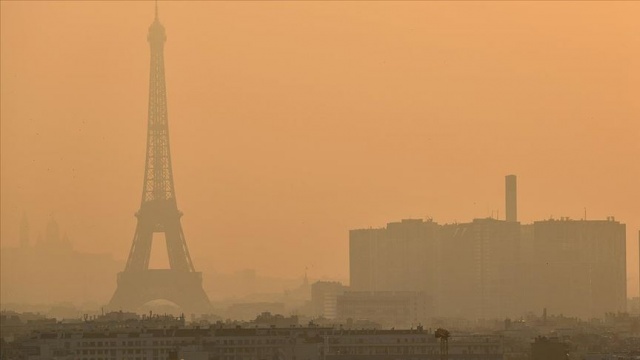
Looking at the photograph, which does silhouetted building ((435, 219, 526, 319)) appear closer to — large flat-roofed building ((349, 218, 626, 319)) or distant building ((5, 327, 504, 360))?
large flat-roofed building ((349, 218, 626, 319))

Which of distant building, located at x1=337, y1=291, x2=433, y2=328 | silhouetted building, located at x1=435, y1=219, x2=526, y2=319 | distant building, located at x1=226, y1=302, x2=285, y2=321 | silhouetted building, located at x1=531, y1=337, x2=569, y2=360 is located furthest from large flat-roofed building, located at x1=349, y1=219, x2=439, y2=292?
silhouetted building, located at x1=531, y1=337, x2=569, y2=360

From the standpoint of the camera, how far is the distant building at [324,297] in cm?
14612

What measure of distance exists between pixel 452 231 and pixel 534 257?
21.8 ft

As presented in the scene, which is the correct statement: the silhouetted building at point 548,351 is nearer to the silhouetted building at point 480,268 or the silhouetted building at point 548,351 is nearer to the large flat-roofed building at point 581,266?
the large flat-roofed building at point 581,266

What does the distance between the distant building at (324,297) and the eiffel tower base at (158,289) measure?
70.5 ft

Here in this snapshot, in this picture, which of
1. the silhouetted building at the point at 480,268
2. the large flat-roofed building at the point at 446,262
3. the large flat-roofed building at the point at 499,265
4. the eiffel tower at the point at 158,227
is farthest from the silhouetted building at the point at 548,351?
the silhouetted building at the point at 480,268

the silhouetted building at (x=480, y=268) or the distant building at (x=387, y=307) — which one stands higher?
the silhouetted building at (x=480, y=268)

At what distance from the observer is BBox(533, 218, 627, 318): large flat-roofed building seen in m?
158

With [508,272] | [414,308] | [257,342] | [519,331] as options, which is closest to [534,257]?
[508,272]

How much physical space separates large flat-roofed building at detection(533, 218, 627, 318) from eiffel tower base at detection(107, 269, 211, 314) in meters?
39.7

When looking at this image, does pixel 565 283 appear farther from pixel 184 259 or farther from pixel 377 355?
pixel 377 355

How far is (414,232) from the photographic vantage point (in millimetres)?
170000

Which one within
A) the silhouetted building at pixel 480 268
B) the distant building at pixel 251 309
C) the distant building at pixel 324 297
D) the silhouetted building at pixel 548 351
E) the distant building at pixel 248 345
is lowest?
the silhouetted building at pixel 548 351

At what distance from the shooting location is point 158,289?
391 feet
